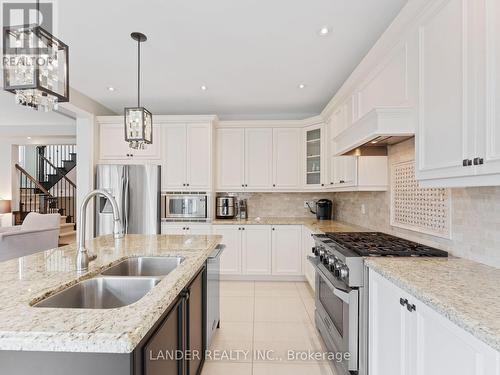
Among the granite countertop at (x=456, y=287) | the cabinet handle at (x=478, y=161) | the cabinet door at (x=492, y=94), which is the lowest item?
the granite countertop at (x=456, y=287)

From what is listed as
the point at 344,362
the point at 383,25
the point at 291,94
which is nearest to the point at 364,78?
the point at 383,25

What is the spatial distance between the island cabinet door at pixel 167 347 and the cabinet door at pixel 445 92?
1472 millimetres

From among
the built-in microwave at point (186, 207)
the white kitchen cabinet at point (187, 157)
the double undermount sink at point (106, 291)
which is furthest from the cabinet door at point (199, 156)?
the double undermount sink at point (106, 291)

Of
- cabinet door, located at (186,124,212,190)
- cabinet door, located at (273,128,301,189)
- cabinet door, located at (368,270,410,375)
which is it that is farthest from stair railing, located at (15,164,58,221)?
cabinet door, located at (368,270,410,375)

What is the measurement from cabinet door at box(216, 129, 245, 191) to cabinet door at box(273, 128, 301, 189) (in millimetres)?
522

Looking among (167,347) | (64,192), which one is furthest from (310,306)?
(64,192)

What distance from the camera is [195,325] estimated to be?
1812 millimetres

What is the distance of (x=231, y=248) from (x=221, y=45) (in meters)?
2.76

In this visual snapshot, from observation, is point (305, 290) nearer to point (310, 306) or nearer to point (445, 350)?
point (310, 306)

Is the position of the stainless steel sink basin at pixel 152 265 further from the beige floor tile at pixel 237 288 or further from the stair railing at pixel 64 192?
the stair railing at pixel 64 192

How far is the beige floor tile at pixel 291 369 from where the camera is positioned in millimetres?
2143

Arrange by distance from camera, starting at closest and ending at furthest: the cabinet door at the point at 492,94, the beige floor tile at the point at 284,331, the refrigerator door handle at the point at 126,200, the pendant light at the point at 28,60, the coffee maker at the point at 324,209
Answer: the cabinet door at the point at 492,94 → the pendant light at the point at 28,60 → the beige floor tile at the point at 284,331 → the refrigerator door handle at the point at 126,200 → the coffee maker at the point at 324,209

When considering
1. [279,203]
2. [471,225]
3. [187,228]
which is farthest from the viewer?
[279,203]

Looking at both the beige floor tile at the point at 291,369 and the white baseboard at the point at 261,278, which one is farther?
the white baseboard at the point at 261,278
